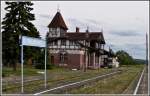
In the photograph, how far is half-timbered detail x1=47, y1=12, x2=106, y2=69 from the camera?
68375mm

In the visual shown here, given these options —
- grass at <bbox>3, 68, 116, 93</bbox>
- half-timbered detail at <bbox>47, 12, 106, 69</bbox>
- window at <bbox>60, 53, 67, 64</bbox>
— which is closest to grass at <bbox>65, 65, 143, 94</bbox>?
grass at <bbox>3, 68, 116, 93</bbox>

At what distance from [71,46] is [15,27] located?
28599mm

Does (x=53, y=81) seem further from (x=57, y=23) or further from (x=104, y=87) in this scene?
(x=57, y=23)

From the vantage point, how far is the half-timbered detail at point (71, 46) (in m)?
68.4

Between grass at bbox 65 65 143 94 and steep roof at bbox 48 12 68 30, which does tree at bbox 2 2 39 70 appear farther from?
steep roof at bbox 48 12 68 30

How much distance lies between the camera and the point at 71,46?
68.3 m

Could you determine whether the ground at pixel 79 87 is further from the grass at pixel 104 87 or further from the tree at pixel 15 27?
the tree at pixel 15 27

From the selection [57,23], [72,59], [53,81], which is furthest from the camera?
[57,23]

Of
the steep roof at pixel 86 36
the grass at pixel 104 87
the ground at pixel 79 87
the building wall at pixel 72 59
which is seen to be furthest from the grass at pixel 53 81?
the steep roof at pixel 86 36

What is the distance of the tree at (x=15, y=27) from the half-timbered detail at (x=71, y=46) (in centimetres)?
2608

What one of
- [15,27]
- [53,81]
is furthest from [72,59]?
[53,81]

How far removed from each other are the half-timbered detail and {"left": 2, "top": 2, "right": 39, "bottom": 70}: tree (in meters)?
26.1

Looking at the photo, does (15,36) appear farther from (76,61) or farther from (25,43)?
(76,61)

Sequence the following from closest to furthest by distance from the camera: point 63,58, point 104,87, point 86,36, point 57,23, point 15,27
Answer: point 104,87
point 15,27
point 63,58
point 86,36
point 57,23
